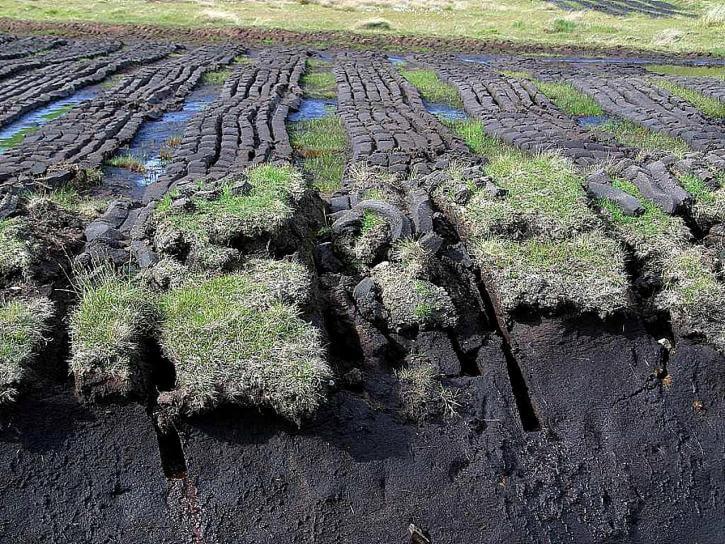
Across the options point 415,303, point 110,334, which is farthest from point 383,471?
point 110,334

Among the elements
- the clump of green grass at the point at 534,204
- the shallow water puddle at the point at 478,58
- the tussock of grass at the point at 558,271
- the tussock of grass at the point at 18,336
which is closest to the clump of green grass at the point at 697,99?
the shallow water puddle at the point at 478,58

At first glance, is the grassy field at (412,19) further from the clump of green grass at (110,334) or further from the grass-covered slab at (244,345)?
the clump of green grass at (110,334)

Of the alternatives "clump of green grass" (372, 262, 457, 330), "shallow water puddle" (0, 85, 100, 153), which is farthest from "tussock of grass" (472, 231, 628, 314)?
"shallow water puddle" (0, 85, 100, 153)

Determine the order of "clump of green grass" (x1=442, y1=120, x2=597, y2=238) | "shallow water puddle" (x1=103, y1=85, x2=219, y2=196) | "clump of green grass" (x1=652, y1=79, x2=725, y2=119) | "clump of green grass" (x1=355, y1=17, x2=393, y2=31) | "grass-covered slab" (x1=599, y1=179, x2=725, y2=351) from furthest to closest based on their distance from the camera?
"clump of green grass" (x1=355, y1=17, x2=393, y2=31) → "clump of green grass" (x1=652, y1=79, x2=725, y2=119) → "shallow water puddle" (x1=103, y1=85, x2=219, y2=196) → "clump of green grass" (x1=442, y1=120, x2=597, y2=238) → "grass-covered slab" (x1=599, y1=179, x2=725, y2=351)

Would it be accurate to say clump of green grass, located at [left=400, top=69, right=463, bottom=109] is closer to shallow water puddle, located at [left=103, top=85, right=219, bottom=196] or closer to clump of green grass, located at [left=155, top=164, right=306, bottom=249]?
shallow water puddle, located at [left=103, top=85, right=219, bottom=196]

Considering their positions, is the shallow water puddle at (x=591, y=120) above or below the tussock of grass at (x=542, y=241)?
below

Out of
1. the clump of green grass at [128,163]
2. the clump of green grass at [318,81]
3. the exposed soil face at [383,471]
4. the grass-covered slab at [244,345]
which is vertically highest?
the grass-covered slab at [244,345]
